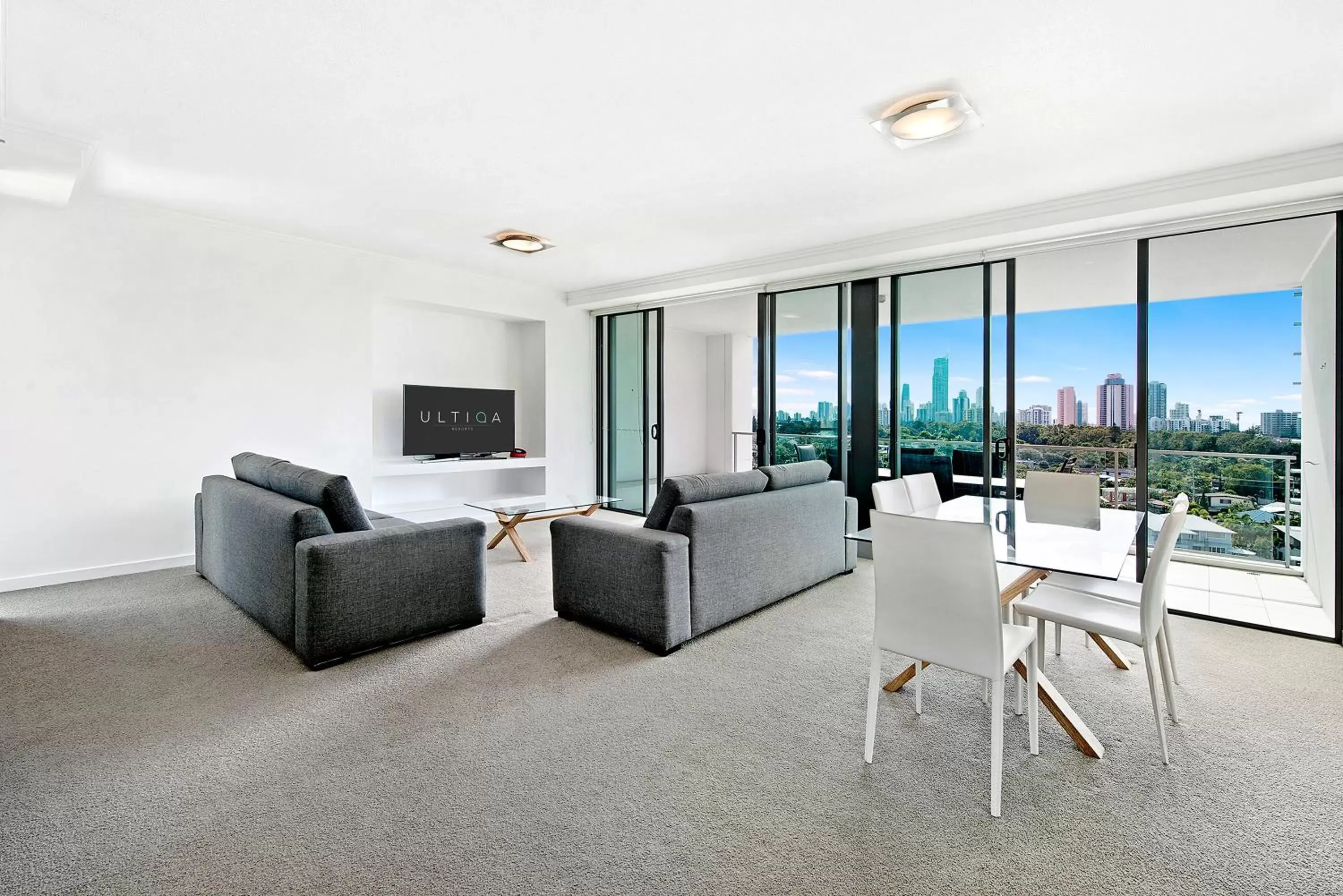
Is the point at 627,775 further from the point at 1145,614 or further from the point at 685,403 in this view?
the point at 685,403

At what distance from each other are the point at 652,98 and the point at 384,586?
2531 mm

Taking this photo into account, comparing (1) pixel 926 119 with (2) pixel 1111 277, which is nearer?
(1) pixel 926 119

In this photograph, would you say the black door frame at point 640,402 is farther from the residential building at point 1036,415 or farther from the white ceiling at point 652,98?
the residential building at point 1036,415

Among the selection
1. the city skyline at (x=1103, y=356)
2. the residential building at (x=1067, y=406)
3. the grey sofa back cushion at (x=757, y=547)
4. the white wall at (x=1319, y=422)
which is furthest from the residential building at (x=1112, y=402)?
the grey sofa back cushion at (x=757, y=547)

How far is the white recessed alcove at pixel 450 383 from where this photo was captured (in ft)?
20.4

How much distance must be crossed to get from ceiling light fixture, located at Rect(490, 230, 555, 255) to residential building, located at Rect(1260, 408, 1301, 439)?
16.5 feet

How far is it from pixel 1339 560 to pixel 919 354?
2.65 meters

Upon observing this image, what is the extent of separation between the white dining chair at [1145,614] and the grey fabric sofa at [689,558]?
1.38m

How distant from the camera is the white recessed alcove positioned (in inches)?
244

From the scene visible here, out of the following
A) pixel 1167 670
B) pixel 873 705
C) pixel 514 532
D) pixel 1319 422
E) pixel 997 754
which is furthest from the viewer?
pixel 514 532

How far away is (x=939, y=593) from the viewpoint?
2.04 metres

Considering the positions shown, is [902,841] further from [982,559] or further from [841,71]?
[841,71]

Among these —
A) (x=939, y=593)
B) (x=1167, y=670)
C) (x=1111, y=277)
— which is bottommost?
(x=1167, y=670)

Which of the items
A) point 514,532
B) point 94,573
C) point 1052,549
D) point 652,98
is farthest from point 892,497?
point 94,573
